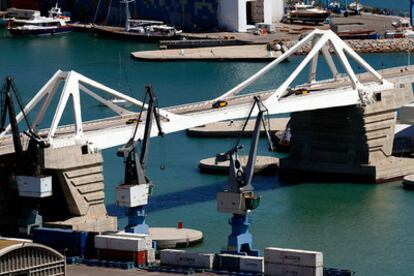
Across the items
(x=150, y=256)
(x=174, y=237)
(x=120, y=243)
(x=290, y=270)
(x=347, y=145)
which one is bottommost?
(x=174, y=237)

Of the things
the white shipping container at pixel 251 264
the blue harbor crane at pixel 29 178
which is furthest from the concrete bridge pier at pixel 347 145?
the white shipping container at pixel 251 264

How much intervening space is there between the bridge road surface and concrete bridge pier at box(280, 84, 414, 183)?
7.33 ft

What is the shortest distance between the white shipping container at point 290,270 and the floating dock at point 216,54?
4112 inches

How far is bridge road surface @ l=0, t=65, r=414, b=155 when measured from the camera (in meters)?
96.9

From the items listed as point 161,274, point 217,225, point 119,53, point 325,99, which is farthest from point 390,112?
point 119,53

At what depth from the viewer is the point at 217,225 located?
96375mm

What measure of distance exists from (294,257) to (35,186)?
16710 millimetres

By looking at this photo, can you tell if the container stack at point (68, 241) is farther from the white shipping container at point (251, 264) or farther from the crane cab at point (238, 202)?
the white shipping container at point (251, 264)

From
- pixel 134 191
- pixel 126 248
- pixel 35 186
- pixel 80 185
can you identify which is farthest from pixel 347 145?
pixel 126 248

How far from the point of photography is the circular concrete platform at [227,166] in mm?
113875

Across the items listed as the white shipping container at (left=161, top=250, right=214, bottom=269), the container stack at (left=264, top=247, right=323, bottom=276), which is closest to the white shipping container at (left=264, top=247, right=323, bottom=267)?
the container stack at (left=264, top=247, right=323, bottom=276)

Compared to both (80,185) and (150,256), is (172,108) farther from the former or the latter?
(150,256)

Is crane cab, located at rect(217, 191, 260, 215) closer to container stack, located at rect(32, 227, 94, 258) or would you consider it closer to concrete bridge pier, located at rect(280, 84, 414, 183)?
container stack, located at rect(32, 227, 94, 258)

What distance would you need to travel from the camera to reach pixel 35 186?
9062 centimetres
